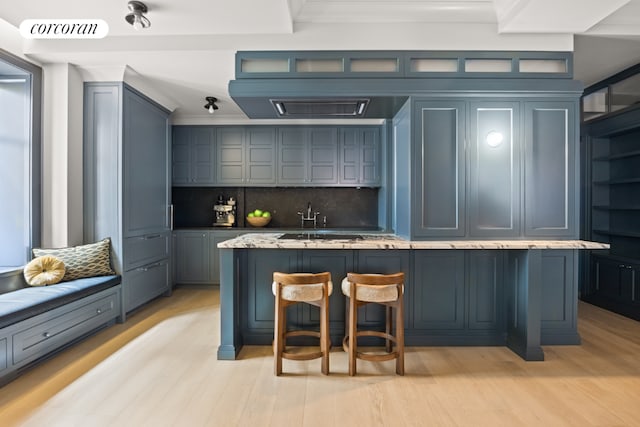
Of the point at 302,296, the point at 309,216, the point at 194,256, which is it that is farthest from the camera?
the point at 309,216

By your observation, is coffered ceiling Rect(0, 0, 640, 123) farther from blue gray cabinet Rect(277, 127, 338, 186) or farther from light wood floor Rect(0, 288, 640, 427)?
light wood floor Rect(0, 288, 640, 427)

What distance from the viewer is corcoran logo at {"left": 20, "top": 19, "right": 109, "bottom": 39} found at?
2.87 m

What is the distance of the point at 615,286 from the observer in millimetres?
4070

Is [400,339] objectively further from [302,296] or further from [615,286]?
[615,286]

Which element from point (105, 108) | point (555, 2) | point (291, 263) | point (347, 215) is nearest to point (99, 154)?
point (105, 108)

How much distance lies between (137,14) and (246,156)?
277 centimetres

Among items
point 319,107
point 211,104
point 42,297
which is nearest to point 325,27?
point 319,107

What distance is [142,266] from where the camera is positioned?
162 inches

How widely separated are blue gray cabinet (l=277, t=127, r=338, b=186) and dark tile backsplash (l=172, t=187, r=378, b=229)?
0.42 meters

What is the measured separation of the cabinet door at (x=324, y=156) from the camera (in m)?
5.29

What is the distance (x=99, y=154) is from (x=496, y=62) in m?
3.97

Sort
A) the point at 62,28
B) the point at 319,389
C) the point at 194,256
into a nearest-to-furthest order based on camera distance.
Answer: the point at 319,389, the point at 62,28, the point at 194,256

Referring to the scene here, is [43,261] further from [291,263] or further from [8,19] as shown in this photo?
[291,263]

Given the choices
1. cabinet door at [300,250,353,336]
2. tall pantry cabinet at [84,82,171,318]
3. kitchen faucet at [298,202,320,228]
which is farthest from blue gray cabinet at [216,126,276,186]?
cabinet door at [300,250,353,336]
